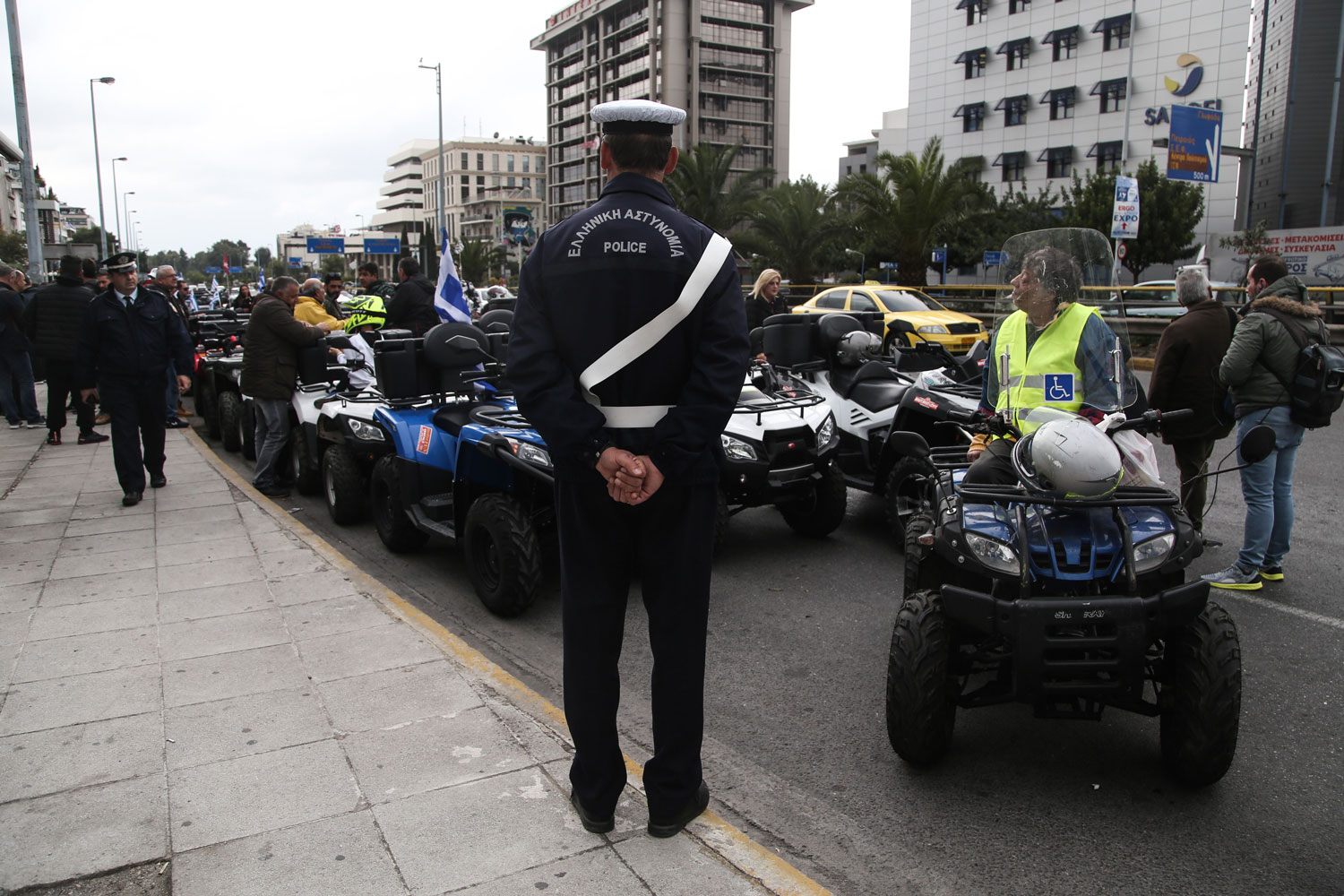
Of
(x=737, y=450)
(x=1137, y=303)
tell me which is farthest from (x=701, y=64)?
(x=737, y=450)

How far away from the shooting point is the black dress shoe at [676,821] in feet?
9.42

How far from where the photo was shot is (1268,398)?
5.67m

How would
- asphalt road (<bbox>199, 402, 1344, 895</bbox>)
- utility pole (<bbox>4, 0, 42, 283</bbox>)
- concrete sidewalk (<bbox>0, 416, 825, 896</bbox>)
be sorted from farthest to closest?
utility pole (<bbox>4, 0, 42, 283</bbox>), asphalt road (<bbox>199, 402, 1344, 895</bbox>), concrete sidewalk (<bbox>0, 416, 825, 896</bbox>)

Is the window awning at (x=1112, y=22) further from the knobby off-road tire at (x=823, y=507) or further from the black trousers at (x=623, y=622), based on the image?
the black trousers at (x=623, y=622)

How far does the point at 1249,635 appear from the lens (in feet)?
16.4

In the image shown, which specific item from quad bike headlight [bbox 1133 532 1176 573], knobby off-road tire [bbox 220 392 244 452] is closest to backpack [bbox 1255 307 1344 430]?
quad bike headlight [bbox 1133 532 1176 573]

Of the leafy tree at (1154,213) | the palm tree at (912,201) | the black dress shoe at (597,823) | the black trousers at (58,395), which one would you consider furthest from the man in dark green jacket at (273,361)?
the leafy tree at (1154,213)

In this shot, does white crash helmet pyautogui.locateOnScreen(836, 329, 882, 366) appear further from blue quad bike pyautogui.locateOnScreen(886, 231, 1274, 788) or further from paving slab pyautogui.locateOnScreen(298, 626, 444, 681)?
paving slab pyautogui.locateOnScreen(298, 626, 444, 681)

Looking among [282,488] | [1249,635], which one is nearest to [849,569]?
[1249,635]

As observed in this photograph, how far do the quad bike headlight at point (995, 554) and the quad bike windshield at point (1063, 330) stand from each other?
0.94 m

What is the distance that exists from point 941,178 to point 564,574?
33.1 metres

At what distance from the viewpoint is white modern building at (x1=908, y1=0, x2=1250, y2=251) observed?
48.2 metres

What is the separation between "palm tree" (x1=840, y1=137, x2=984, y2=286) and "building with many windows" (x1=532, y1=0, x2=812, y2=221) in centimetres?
5234

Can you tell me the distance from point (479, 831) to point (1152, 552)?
97.8 inches
